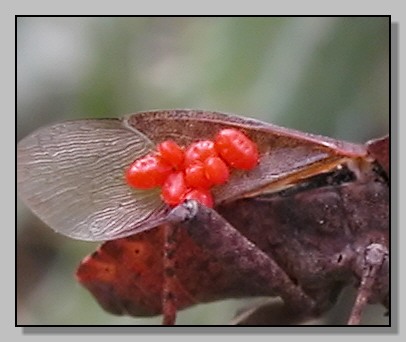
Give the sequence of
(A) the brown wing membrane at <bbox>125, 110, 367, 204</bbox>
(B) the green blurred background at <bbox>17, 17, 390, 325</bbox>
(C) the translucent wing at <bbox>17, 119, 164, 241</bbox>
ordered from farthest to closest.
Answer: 1. (B) the green blurred background at <bbox>17, 17, 390, 325</bbox>
2. (C) the translucent wing at <bbox>17, 119, 164, 241</bbox>
3. (A) the brown wing membrane at <bbox>125, 110, 367, 204</bbox>

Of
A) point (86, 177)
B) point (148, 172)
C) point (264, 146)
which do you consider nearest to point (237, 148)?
point (264, 146)

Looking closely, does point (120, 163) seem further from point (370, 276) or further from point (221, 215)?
point (370, 276)

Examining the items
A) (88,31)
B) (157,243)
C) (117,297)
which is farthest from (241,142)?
(88,31)

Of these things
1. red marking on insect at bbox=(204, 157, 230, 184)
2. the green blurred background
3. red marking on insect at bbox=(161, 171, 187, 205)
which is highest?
the green blurred background

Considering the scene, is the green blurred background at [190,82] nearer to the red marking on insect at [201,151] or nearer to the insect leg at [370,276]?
the insect leg at [370,276]

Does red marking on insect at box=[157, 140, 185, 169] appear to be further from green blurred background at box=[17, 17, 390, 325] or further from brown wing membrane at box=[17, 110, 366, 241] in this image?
green blurred background at box=[17, 17, 390, 325]

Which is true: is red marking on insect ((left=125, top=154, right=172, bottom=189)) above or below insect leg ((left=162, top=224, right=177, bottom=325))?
above

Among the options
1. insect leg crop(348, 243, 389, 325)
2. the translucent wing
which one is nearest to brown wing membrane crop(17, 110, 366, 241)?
the translucent wing
